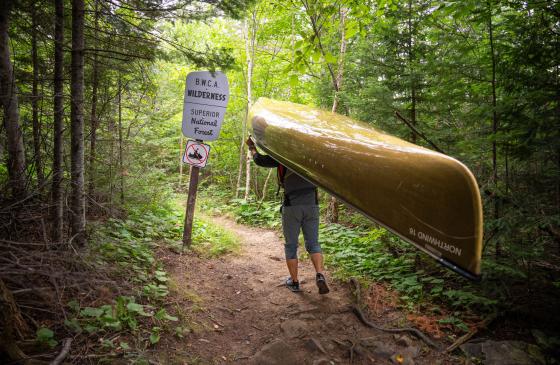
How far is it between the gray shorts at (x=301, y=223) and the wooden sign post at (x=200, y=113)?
201 centimetres

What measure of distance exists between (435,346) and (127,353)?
2.49 meters

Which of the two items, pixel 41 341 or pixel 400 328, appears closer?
pixel 41 341

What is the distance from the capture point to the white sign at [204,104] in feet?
16.7

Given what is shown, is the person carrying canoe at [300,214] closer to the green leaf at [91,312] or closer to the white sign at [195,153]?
the white sign at [195,153]

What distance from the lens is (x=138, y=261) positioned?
3654mm

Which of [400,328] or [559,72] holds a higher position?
[559,72]

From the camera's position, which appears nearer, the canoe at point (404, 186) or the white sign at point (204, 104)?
the canoe at point (404, 186)

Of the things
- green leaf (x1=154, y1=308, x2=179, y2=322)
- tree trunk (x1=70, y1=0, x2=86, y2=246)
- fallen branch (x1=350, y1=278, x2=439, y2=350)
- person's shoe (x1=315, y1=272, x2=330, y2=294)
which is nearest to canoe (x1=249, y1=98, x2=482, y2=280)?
fallen branch (x1=350, y1=278, x2=439, y2=350)

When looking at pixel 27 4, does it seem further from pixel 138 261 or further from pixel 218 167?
pixel 218 167

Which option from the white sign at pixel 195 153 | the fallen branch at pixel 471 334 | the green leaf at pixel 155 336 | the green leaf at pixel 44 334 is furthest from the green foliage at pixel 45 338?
the white sign at pixel 195 153

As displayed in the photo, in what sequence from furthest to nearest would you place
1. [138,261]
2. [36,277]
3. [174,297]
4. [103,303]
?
[138,261] → [174,297] → [103,303] → [36,277]

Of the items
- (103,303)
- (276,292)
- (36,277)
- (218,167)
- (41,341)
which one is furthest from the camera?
(218,167)

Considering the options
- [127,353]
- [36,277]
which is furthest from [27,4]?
[127,353]

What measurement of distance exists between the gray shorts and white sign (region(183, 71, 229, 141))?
2.19 m
